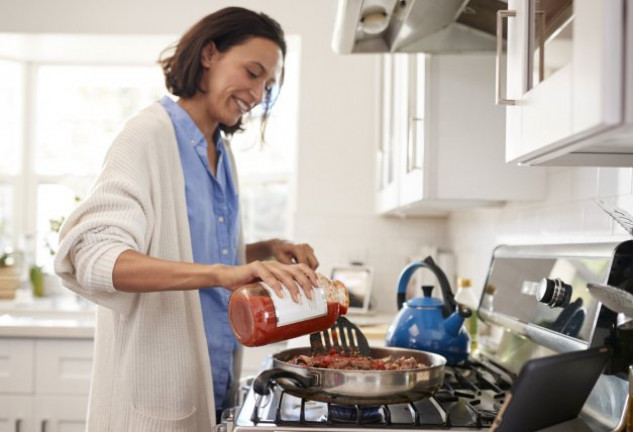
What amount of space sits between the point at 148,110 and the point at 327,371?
0.78 metres

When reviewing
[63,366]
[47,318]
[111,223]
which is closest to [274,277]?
[111,223]

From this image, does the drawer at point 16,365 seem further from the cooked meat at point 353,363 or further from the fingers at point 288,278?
the fingers at point 288,278

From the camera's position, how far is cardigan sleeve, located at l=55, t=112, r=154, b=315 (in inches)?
53.7

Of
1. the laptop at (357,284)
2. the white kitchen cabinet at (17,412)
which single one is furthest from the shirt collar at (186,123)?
the white kitchen cabinet at (17,412)

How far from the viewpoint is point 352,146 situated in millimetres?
3342

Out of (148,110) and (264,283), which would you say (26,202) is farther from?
(264,283)

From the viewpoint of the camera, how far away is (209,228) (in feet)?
5.56

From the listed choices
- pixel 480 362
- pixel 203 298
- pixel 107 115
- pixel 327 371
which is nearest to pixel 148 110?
pixel 203 298

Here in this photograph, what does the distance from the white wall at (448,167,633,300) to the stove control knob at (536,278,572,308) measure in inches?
5.5

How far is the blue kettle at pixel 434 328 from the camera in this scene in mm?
1633

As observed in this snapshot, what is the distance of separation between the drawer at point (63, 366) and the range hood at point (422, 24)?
1612mm

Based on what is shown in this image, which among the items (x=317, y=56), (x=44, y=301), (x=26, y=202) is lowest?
(x=44, y=301)

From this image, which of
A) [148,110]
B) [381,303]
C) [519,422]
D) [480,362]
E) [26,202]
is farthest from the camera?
[26,202]

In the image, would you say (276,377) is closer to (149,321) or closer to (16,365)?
(149,321)
